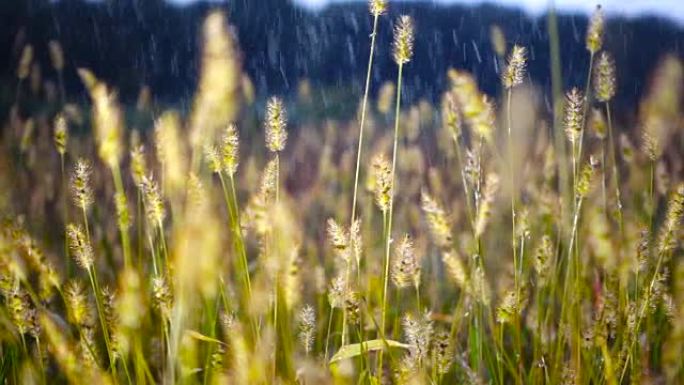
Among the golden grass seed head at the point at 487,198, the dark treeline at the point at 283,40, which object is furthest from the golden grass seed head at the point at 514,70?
the dark treeline at the point at 283,40

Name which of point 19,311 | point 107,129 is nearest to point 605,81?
point 107,129

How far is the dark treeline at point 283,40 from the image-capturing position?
4.96m

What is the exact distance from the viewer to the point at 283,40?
215 inches

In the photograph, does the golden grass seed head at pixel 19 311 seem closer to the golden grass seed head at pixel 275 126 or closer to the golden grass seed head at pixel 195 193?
the golden grass seed head at pixel 195 193

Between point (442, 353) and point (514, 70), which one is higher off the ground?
point (514, 70)

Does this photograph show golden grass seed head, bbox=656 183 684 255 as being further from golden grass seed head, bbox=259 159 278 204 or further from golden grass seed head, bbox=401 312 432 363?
golden grass seed head, bbox=259 159 278 204

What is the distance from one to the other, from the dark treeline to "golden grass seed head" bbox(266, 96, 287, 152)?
11.5ft

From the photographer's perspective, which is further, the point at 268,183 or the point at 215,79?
the point at 268,183

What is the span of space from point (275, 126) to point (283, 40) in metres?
4.52

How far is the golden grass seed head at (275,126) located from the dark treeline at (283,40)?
11.5 feet

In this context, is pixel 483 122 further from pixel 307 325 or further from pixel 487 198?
pixel 307 325

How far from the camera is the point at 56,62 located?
78.9 inches

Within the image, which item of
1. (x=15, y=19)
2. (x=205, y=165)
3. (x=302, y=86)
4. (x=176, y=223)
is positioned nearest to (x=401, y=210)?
(x=302, y=86)

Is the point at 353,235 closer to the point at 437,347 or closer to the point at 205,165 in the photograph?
the point at 437,347
